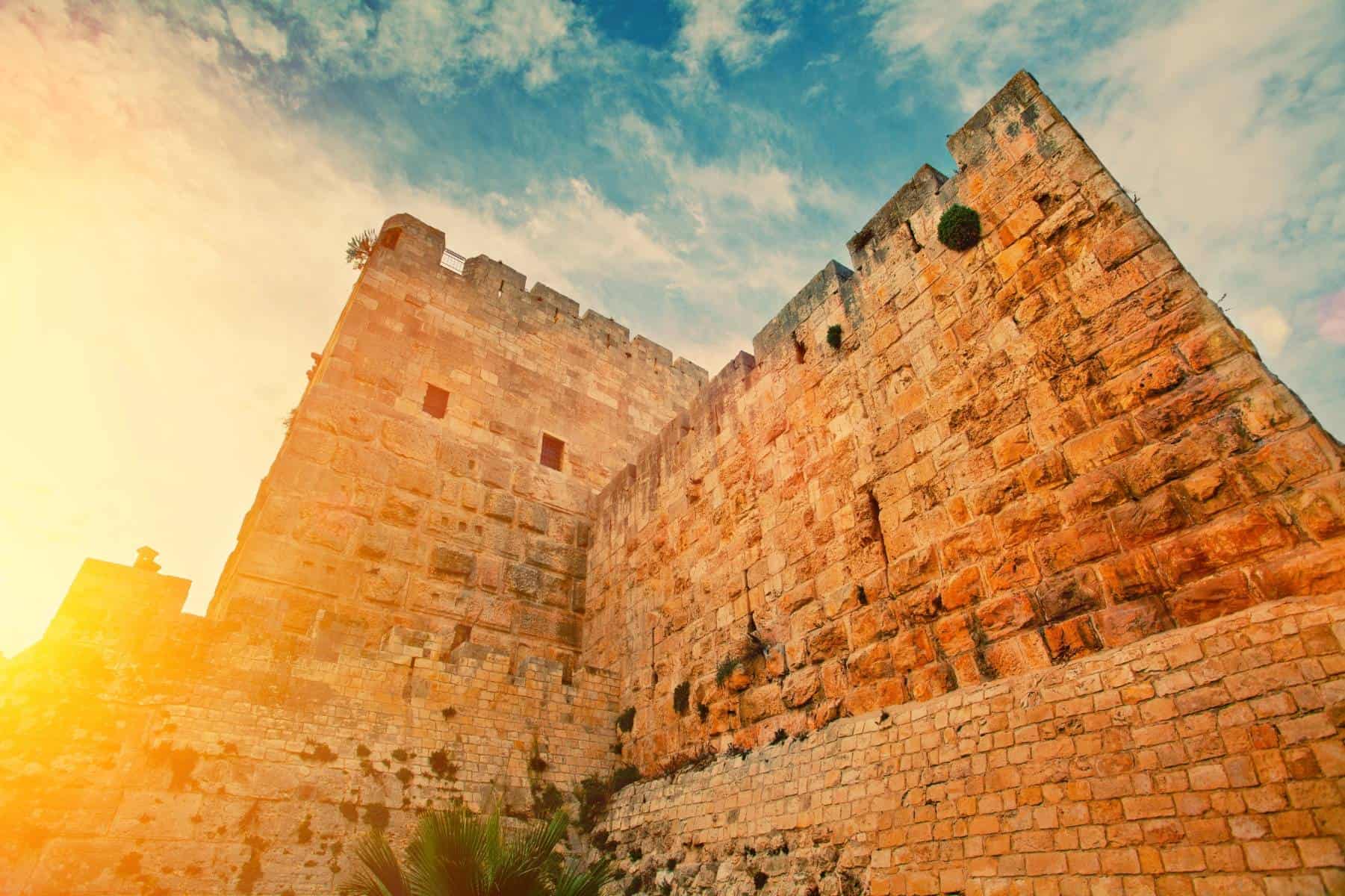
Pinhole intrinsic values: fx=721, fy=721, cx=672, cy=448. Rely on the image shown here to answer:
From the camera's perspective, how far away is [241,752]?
634 centimetres

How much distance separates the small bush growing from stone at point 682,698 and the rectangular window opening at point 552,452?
14.3 feet

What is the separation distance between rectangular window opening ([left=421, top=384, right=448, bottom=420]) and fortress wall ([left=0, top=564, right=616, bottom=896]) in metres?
3.23

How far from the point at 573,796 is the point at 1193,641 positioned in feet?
20.8

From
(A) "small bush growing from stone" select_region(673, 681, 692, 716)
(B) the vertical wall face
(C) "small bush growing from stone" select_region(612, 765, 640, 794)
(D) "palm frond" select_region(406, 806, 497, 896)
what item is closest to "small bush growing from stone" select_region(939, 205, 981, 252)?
(A) "small bush growing from stone" select_region(673, 681, 692, 716)

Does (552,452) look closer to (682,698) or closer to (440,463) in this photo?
(440,463)

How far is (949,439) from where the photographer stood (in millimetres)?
5688

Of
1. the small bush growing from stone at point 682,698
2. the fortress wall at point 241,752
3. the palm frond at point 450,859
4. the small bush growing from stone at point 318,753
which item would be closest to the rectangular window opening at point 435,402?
the fortress wall at point 241,752

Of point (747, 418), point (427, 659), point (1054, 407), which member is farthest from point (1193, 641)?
point (427, 659)

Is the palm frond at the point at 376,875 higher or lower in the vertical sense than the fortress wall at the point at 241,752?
lower

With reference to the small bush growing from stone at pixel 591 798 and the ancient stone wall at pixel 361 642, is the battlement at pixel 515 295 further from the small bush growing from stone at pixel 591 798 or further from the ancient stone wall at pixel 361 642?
the small bush growing from stone at pixel 591 798

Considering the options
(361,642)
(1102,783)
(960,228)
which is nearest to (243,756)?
(361,642)

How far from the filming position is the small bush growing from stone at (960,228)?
6.03m

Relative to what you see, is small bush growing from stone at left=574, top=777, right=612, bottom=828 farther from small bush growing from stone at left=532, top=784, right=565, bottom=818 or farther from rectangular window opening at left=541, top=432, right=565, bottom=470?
rectangular window opening at left=541, top=432, right=565, bottom=470

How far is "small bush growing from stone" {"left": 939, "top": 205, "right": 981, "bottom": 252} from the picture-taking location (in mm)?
6027
